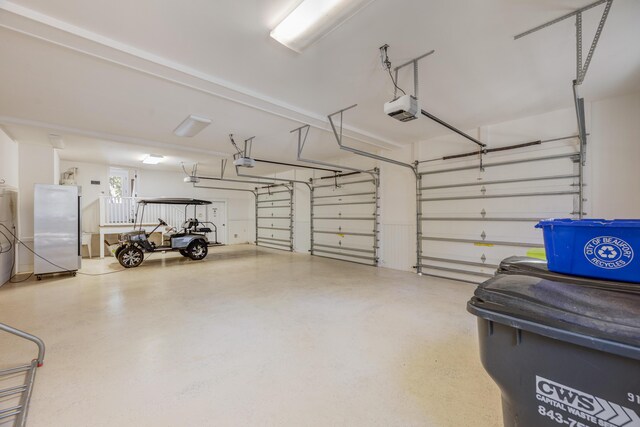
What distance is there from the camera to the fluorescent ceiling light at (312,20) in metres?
1.87

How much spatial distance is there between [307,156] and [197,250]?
4118 millimetres

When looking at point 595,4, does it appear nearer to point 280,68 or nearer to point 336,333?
point 280,68

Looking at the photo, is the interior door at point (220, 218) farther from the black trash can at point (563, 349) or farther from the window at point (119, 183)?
the black trash can at point (563, 349)

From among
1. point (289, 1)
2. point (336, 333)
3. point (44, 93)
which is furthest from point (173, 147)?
point (336, 333)

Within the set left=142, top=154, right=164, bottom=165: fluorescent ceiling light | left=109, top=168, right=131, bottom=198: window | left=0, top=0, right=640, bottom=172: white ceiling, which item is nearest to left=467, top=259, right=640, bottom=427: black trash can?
left=0, top=0, right=640, bottom=172: white ceiling

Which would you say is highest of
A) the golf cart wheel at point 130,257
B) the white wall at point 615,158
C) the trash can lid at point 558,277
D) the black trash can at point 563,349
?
the white wall at point 615,158

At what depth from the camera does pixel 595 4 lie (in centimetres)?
202

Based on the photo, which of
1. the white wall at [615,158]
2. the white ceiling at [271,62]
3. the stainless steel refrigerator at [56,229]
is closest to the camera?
the white ceiling at [271,62]

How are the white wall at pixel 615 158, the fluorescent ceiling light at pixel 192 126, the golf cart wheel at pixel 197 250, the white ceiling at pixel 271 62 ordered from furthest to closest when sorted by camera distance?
1. the golf cart wheel at pixel 197 250
2. the fluorescent ceiling light at pixel 192 126
3. the white wall at pixel 615 158
4. the white ceiling at pixel 271 62

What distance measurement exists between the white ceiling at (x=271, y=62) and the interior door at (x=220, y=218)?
6642mm

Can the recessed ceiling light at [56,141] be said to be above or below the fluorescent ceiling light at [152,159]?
below

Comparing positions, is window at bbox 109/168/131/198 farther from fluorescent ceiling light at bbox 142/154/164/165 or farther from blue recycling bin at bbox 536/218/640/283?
blue recycling bin at bbox 536/218/640/283

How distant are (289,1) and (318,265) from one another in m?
5.71

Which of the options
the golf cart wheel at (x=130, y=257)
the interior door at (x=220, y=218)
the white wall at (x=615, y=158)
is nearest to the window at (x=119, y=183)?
the interior door at (x=220, y=218)
